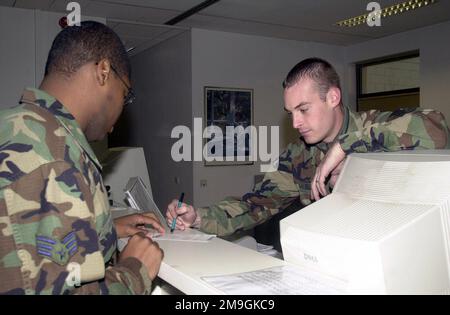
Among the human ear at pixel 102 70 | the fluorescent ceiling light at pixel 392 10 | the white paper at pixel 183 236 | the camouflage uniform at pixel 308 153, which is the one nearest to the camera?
the human ear at pixel 102 70

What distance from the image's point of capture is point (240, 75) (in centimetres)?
475

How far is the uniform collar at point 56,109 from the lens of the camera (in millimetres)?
928

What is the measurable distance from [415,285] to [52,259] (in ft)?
2.11

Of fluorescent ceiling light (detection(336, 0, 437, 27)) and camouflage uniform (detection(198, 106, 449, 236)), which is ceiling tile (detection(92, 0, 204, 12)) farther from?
camouflage uniform (detection(198, 106, 449, 236))

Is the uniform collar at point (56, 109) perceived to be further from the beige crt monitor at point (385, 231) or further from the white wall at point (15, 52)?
the white wall at point (15, 52)

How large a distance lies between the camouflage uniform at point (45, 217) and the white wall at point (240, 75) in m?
3.65

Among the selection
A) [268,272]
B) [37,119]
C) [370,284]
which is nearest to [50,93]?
[37,119]

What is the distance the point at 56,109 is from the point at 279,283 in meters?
0.63

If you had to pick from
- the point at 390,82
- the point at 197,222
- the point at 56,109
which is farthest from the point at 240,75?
the point at 56,109

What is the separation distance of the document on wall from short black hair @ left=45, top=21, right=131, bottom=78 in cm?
62

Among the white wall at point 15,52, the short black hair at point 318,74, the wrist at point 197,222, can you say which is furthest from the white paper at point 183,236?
the white wall at point 15,52

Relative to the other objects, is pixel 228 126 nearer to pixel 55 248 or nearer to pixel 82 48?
pixel 82 48

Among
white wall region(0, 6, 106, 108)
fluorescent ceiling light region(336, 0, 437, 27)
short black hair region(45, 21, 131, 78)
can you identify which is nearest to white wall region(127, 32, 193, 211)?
white wall region(0, 6, 106, 108)
